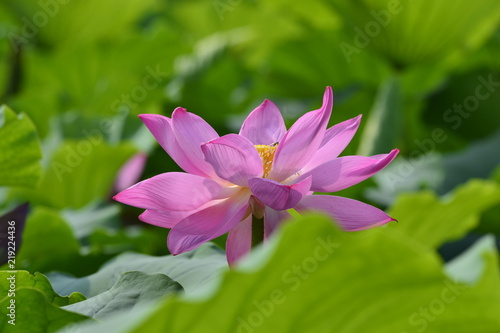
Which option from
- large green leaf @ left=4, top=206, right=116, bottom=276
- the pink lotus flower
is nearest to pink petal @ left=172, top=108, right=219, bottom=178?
the pink lotus flower

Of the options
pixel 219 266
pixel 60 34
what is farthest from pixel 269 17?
pixel 219 266

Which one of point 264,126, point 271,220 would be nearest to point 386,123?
point 264,126

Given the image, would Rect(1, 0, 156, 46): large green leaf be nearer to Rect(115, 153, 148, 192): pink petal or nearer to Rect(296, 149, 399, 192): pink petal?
Rect(115, 153, 148, 192): pink petal

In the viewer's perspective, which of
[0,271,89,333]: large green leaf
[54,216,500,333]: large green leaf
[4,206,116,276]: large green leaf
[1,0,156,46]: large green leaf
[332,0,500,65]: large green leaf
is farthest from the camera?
[1,0,156,46]: large green leaf

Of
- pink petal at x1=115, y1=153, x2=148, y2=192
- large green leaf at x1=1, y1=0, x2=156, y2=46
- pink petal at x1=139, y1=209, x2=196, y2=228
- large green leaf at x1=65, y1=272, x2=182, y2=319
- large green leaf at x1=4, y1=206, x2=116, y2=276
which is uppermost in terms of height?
large green leaf at x1=1, y1=0, x2=156, y2=46

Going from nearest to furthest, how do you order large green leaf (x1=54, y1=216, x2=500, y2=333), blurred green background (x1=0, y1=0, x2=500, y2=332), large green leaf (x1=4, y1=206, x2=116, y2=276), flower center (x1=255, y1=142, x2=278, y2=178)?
large green leaf (x1=54, y1=216, x2=500, y2=333), flower center (x1=255, y1=142, x2=278, y2=178), large green leaf (x1=4, y1=206, x2=116, y2=276), blurred green background (x1=0, y1=0, x2=500, y2=332)

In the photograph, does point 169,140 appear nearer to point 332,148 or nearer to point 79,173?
point 332,148

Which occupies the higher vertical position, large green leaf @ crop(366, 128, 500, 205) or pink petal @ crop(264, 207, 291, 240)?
pink petal @ crop(264, 207, 291, 240)
